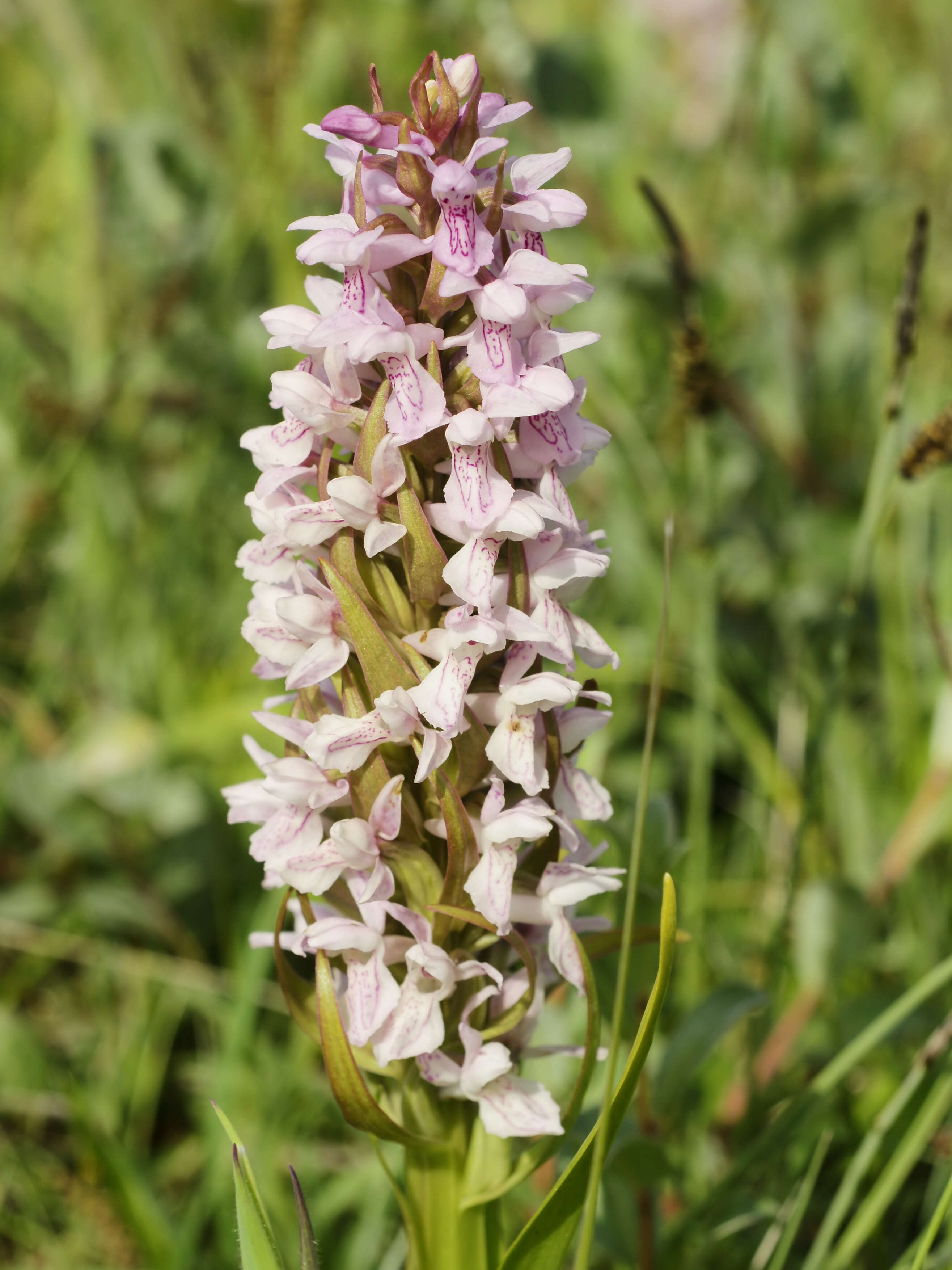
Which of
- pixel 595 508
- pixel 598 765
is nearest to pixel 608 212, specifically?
pixel 595 508

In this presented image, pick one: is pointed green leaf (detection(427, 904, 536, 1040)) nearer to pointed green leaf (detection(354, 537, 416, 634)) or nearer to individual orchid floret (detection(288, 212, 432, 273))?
pointed green leaf (detection(354, 537, 416, 634))

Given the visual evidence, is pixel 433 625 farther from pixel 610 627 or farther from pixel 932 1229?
pixel 610 627

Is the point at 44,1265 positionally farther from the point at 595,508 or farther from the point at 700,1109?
the point at 595,508

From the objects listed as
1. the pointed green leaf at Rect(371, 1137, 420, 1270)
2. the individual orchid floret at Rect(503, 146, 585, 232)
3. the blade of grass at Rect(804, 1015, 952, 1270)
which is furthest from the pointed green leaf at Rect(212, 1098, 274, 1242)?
the individual orchid floret at Rect(503, 146, 585, 232)

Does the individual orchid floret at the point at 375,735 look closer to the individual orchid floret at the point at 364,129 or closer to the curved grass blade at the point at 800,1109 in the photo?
the individual orchid floret at the point at 364,129

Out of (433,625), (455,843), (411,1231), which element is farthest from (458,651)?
(411,1231)

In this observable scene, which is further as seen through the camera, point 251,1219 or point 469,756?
point 469,756
